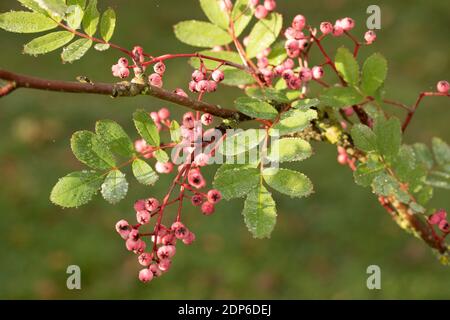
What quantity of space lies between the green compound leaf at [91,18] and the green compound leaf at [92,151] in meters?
0.18

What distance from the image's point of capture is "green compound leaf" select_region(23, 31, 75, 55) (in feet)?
3.18

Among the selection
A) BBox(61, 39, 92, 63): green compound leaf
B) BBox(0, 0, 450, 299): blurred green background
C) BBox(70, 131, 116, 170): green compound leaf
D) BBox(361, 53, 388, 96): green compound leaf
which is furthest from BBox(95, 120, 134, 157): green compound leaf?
BBox(0, 0, 450, 299): blurred green background

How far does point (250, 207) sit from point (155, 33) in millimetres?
5575

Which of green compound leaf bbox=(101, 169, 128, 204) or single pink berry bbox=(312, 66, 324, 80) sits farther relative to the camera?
single pink berry bbox=(312, 66, 324, 80)

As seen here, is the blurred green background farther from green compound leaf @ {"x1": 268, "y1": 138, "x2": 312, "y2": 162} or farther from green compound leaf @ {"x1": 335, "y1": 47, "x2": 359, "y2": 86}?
green compound leaf @ {"x1": 268, "y1": 138, "x2": 312, "y2": 162}

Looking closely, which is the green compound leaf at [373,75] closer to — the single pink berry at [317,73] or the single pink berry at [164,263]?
the single pink berry at [317,73]

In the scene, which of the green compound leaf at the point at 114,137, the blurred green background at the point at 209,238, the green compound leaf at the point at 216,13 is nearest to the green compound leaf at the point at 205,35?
the green compound leaf at the point at 216,13

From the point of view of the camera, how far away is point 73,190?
94cm

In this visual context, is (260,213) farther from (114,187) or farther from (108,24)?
(108,24)

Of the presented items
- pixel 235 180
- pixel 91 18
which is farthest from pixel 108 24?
pixel 235 180

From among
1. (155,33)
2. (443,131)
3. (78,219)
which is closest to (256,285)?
(78,219)

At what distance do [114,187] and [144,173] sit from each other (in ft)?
0.18

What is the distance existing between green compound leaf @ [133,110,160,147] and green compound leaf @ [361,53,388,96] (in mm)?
408
